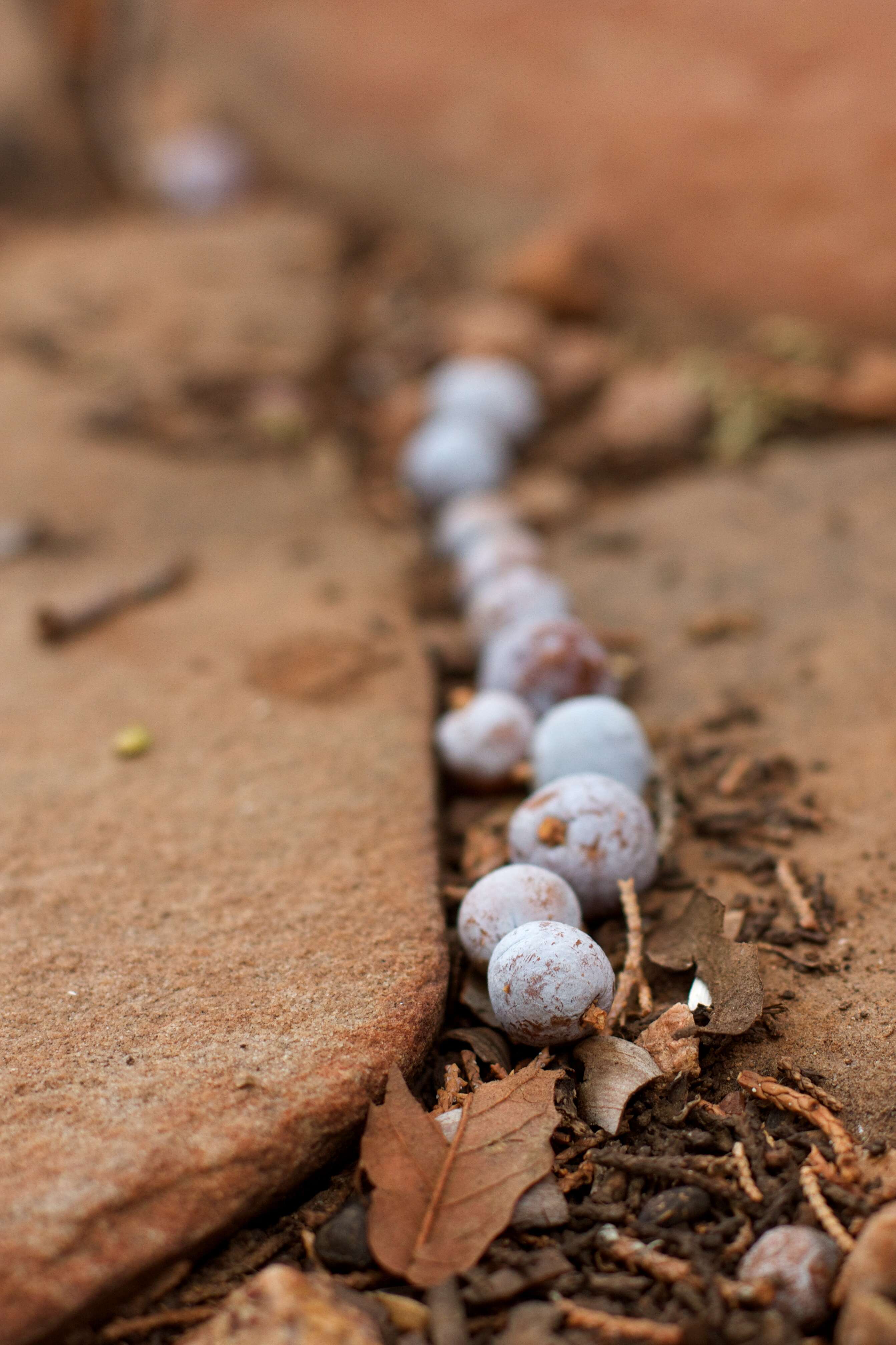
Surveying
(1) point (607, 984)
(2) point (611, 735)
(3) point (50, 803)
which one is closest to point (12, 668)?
(3) point (50, 803)

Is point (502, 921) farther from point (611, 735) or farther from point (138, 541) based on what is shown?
point (138, 541)

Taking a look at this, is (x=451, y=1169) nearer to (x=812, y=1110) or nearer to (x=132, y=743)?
(x=812, y=1110)

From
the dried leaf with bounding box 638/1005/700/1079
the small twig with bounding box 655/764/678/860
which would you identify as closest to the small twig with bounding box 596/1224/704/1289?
the dried leaf with bounding box 638/1005/700/1079

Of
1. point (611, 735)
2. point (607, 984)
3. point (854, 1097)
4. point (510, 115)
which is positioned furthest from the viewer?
point (510, 115)

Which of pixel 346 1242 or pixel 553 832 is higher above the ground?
pixel 553 832

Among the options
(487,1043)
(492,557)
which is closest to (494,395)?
(492,557)

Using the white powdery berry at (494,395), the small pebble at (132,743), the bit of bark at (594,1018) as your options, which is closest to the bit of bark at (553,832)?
the bit of bark at (594,1018)

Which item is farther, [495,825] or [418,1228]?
[495,825]
